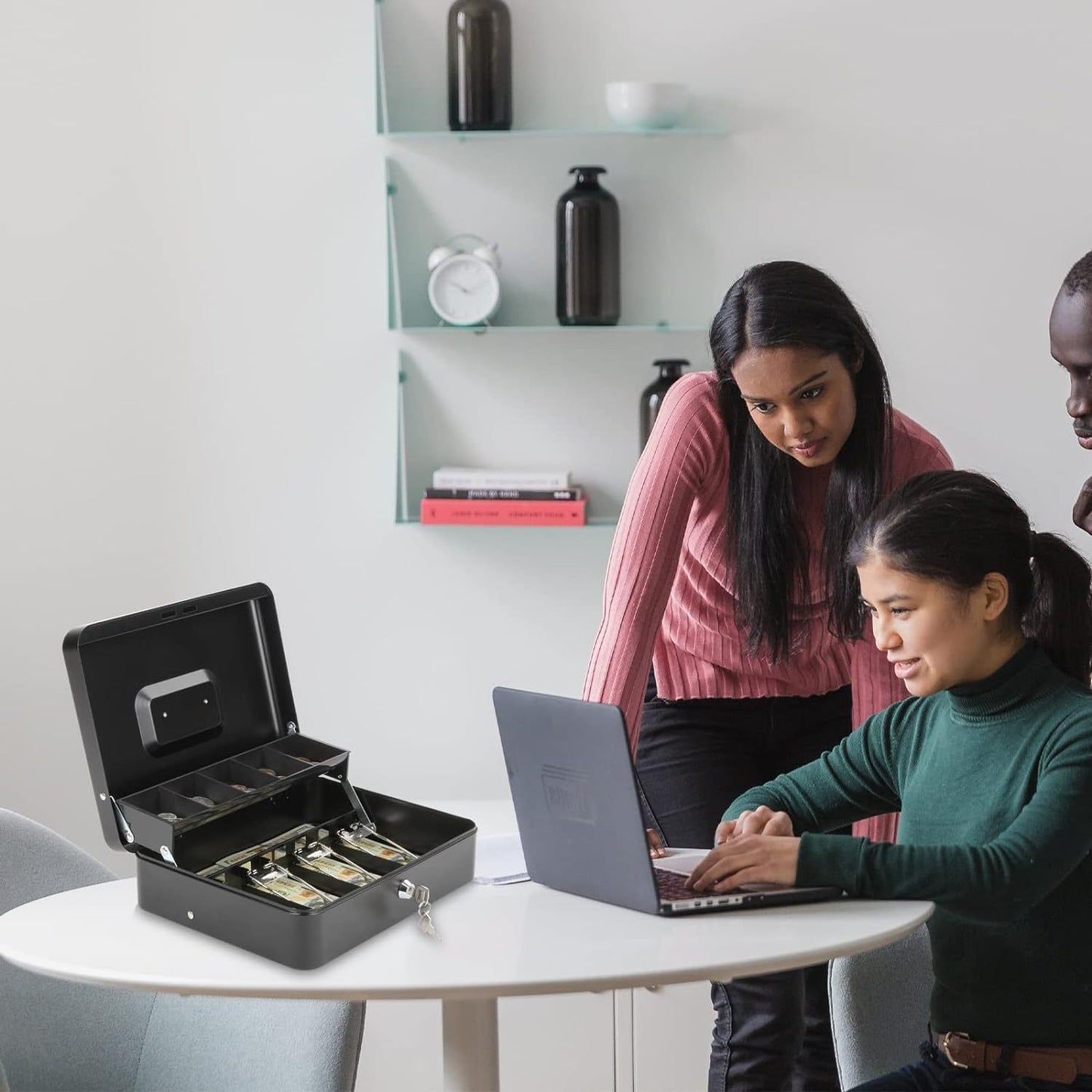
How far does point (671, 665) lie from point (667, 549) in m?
0.26

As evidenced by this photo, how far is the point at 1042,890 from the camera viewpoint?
4.45 ft

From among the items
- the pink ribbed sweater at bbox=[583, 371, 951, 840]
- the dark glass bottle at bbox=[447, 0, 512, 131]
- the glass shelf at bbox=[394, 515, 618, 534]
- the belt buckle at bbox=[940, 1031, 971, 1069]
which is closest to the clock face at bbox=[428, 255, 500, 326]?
the dark glass bottle at bbox=[447, 0, 512, 131]

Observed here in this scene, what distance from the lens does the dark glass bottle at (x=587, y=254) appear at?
2.66 m

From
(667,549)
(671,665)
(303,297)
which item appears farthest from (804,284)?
(303,297)

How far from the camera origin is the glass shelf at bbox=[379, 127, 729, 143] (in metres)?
2.65

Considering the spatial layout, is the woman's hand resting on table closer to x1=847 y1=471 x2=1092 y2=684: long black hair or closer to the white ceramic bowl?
x1=847 y1=471 x2=1092 y2=684: long black hair

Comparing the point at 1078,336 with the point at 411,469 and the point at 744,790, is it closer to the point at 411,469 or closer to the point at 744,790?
the point at 744,790

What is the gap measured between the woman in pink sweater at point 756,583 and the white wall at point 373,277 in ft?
3.06

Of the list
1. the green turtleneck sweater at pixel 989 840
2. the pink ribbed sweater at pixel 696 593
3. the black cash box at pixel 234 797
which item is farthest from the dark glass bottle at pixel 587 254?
the green turtleneck sweater at pixel 989 840

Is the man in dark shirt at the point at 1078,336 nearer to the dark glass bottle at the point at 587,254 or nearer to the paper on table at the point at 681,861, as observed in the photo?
the paper on table at the point at 681,861

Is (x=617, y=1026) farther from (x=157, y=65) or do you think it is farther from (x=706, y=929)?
(x=157, y=65)

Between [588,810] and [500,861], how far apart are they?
9.9 inches

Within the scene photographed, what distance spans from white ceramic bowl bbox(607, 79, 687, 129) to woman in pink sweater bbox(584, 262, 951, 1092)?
0.94m

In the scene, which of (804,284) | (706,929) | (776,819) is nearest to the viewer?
Result: (706,929)
